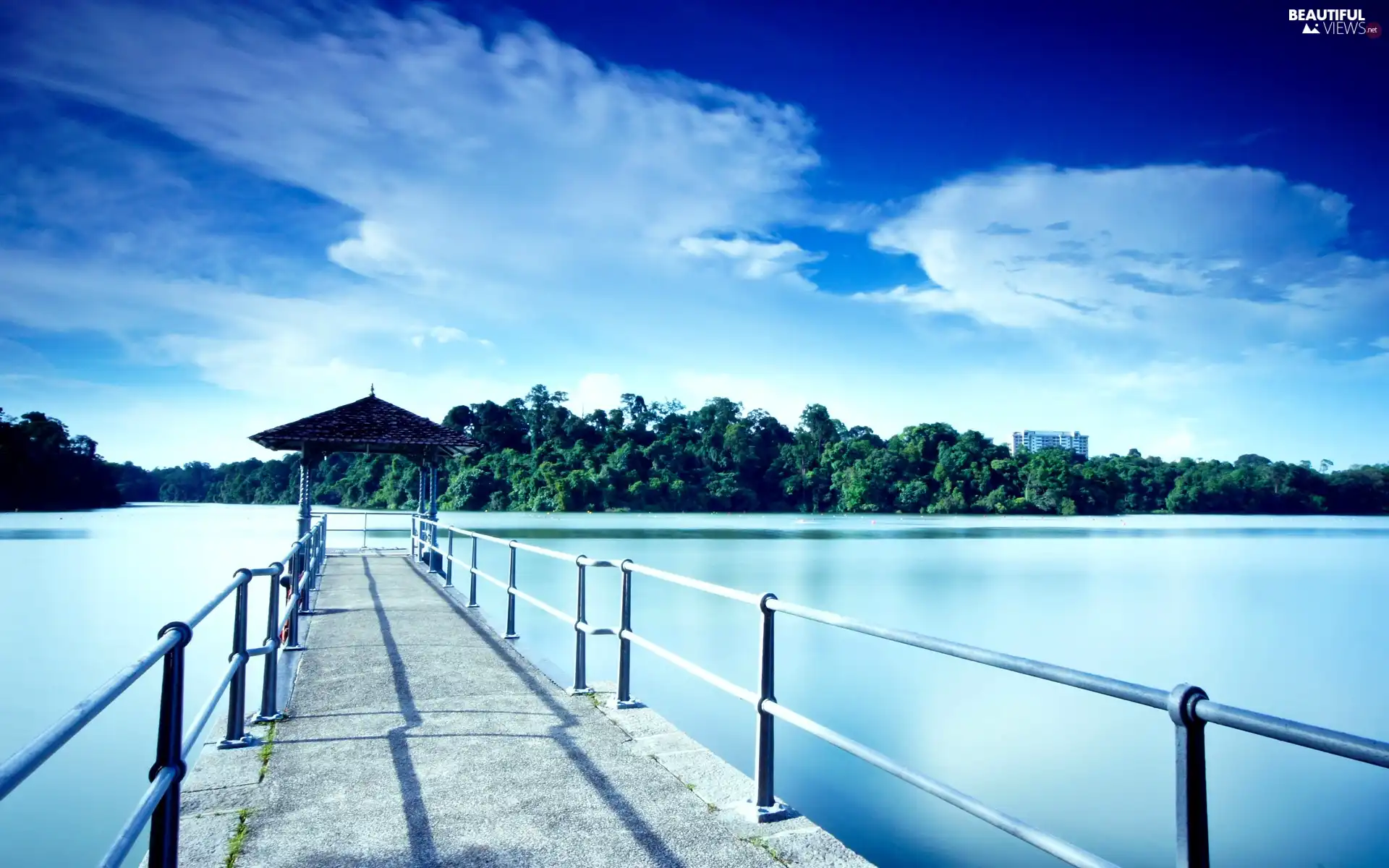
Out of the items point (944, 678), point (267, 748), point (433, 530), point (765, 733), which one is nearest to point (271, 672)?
point (267, 748)

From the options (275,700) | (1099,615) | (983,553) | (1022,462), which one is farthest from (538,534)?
(1022,462)

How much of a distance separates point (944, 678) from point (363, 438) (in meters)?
11.0

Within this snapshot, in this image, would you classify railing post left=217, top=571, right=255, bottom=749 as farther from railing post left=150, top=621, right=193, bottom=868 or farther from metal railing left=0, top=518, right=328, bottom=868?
railing post left=150, top=621, right=193, bottom=868

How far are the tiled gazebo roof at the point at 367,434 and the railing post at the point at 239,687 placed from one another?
12024 mm

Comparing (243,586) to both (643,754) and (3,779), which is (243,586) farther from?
(3,779)

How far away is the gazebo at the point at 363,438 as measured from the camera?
53.4 feet

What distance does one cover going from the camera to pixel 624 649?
5.57 meters

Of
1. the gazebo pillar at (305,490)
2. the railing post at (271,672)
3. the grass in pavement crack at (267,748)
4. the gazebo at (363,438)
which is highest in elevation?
the gazebo at (363,438)

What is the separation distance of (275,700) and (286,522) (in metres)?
85.4

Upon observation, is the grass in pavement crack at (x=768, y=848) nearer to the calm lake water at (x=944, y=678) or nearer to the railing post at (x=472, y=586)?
the calm lake water at (x=944, y=678)

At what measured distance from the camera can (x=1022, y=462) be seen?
8925 cm

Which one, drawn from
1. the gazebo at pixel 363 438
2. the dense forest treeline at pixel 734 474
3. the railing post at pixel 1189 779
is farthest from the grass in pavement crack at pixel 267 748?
the dense forest treeline at pixel 734 474

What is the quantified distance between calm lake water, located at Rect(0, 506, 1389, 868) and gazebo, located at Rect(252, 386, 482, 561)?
3.72m

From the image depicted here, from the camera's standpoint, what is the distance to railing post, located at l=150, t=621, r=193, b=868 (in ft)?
9.16
